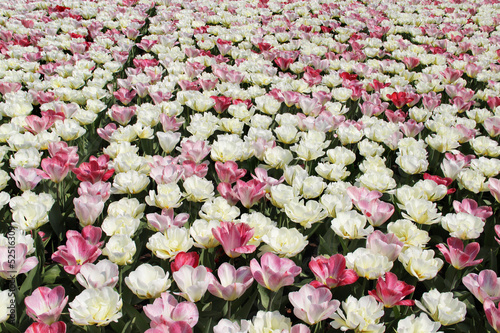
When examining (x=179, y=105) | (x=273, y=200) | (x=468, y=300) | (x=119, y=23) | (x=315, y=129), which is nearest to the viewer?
(x=468, y=300)

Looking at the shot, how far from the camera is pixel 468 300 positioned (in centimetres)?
174

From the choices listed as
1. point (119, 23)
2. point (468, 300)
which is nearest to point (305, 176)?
point (468, 300)

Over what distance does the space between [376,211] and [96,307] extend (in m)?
1.12

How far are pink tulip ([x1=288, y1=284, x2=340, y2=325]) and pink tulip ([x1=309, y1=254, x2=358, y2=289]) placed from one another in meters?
0.08

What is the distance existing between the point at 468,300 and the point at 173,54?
3471 mm

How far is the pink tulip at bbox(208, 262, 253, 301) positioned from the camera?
4.44 ft

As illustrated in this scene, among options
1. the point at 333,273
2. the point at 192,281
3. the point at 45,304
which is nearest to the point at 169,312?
the point at 192,281

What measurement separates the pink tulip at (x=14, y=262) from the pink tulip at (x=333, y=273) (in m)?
0.95

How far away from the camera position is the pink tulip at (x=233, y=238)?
59.1 inches

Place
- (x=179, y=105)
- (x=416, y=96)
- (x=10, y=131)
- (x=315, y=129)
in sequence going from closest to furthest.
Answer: (x=10, y=131) < (x=315, y=129) < (x=179, y=105) < (x=416, y=96)

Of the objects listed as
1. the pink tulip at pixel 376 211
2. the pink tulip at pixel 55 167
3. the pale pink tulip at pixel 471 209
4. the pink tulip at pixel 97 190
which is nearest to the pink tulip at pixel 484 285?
the pink tulip at pixel 376 211

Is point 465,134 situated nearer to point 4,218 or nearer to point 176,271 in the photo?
point 176,271

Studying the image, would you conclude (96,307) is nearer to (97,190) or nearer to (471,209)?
(97,190)

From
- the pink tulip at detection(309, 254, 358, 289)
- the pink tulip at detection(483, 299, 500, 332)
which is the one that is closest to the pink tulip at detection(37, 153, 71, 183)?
the pink tulip at detection(309, 254, 358, 289)
